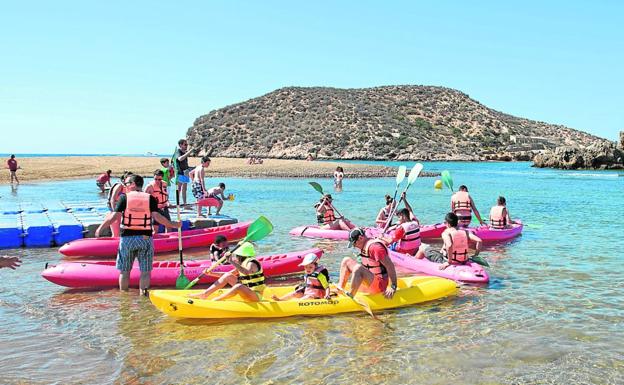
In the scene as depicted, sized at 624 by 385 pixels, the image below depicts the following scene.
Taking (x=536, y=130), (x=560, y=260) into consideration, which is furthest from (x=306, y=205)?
(x=536, y=130)

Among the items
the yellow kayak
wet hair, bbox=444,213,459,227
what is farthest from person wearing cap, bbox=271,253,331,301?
wet hair, bbox=444,213,459,227

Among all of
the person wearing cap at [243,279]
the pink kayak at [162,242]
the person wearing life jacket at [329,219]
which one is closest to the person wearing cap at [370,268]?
the person wearing cap at [243,279]

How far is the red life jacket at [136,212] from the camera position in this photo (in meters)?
7.74

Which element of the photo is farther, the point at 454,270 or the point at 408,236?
the point at 408,236

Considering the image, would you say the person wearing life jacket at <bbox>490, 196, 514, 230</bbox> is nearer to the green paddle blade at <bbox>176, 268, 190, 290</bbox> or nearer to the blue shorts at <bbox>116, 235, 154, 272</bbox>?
the green paddle blade at <bbox>176, 268, 190, 290</bbox>

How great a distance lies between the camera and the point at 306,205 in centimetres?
2208

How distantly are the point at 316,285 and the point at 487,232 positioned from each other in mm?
7313

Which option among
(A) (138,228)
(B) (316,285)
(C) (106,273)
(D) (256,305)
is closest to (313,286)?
(B) (316,285)

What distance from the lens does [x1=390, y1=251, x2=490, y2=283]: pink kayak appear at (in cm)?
902

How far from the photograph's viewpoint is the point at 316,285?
7434mm

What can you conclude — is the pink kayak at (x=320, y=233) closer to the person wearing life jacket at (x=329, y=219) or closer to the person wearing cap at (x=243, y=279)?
the person wearing life jacket at (x=329, y=219)

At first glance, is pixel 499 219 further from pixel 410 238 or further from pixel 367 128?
pixel 367 128

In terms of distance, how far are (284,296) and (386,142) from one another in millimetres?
71140

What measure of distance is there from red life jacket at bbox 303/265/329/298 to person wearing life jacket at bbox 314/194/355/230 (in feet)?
22.2
